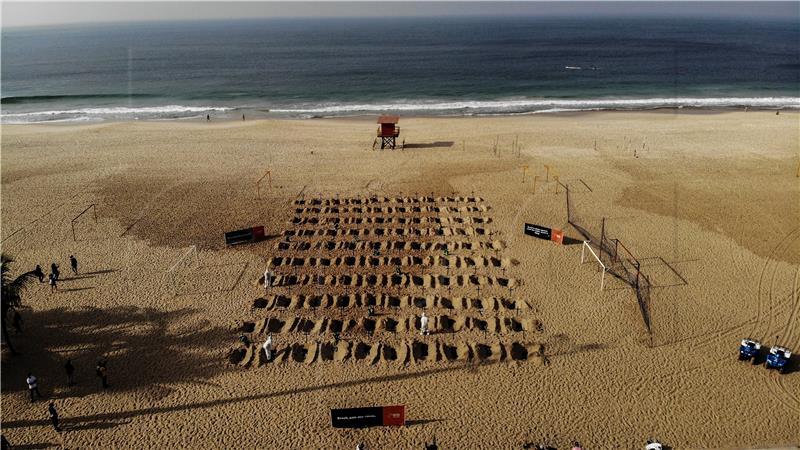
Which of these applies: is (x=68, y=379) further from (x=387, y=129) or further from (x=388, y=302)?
(x=387, y=129)

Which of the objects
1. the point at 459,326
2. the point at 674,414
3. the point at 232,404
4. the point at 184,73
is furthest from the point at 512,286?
the point at 184,73

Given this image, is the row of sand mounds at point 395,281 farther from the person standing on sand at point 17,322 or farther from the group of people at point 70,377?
the person standing on sand at point 17,322

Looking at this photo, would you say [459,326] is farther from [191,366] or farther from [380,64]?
[380,64]

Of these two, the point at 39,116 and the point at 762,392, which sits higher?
the point at 39,116

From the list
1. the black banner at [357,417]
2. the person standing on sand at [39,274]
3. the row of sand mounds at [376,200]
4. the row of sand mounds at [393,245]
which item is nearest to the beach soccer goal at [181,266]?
the row of sand mounds at [393,245]

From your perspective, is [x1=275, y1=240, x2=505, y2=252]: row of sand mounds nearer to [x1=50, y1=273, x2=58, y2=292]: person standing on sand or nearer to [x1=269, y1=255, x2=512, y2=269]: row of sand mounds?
[x1=269, y1=255, x2=512, y2=269]: row of sand mounds

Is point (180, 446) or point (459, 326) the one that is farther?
point (459, 326)
